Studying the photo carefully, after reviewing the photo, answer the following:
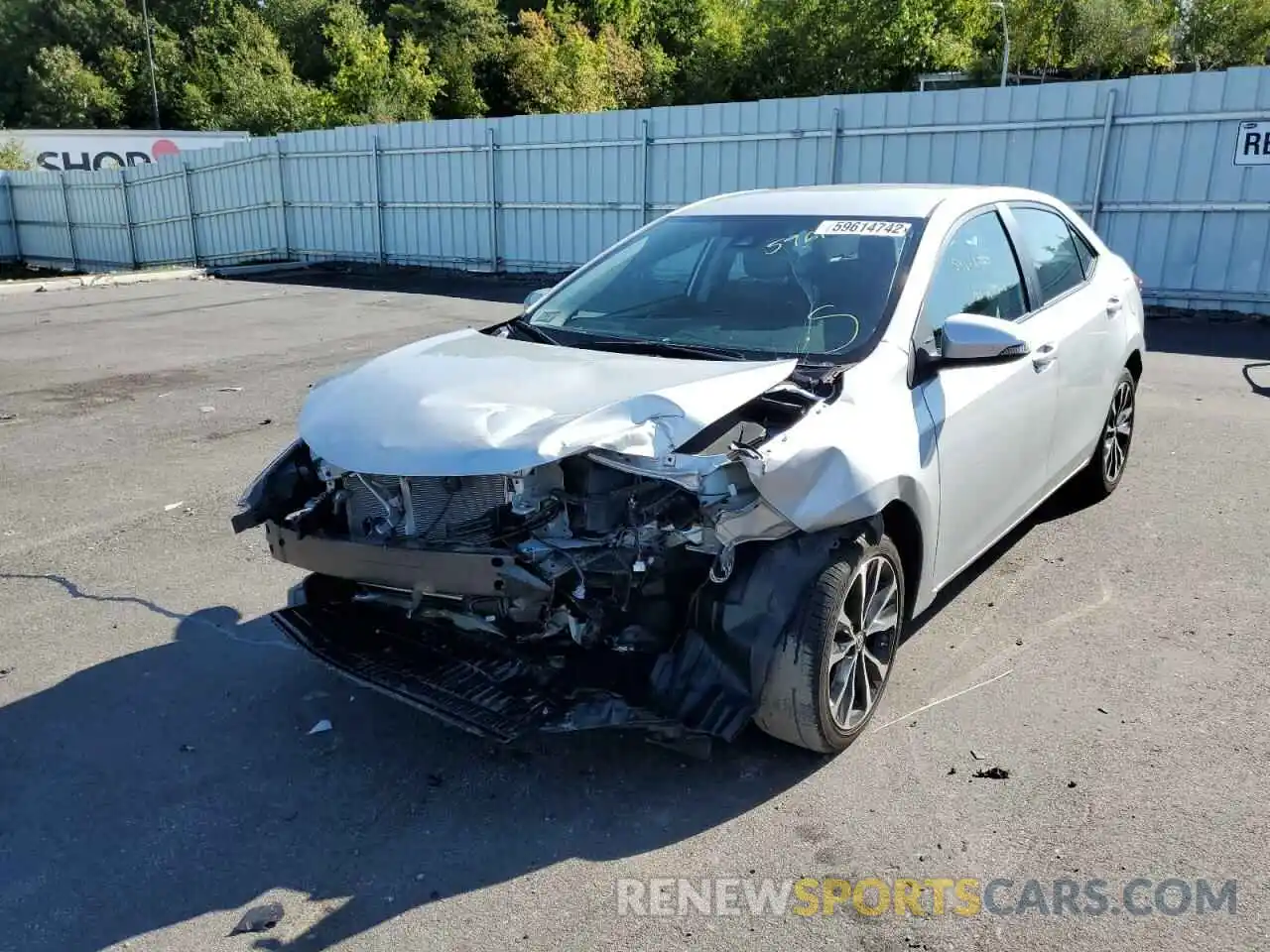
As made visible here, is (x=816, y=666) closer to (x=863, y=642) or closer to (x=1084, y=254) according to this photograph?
(x=863, y=642)

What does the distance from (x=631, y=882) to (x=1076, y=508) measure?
13.0 ft

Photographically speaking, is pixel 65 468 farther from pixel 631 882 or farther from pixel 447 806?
pixel 631 882

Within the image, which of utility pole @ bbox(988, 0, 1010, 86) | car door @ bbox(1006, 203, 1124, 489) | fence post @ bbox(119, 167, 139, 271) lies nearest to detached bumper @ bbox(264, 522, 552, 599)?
car door @ bbox(1006, 203, 1124, 489)

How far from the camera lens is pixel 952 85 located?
130ft

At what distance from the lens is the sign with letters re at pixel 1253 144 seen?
11.9 meters

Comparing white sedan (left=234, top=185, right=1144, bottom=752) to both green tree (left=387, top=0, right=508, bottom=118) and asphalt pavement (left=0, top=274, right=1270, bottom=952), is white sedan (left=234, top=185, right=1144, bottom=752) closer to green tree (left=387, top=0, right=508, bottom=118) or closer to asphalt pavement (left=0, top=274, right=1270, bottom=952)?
asphalt pavement (left=0, top=274, right=1270, bottom=952)

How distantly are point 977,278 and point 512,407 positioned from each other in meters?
2.14

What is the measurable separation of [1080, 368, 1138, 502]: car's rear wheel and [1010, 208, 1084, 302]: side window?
2.54ft

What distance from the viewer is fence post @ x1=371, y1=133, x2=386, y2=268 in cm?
2064

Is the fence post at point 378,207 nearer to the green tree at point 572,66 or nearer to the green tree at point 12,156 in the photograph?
the green tree at point 12,156

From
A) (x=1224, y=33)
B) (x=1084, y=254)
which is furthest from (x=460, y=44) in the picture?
(x=1084, y=254)

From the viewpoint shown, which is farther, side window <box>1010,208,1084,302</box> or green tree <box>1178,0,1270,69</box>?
green tree <box>1178,0,1270,69</box>

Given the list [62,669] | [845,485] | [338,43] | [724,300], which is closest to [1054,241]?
[724,300]

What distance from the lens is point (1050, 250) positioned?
495cm
